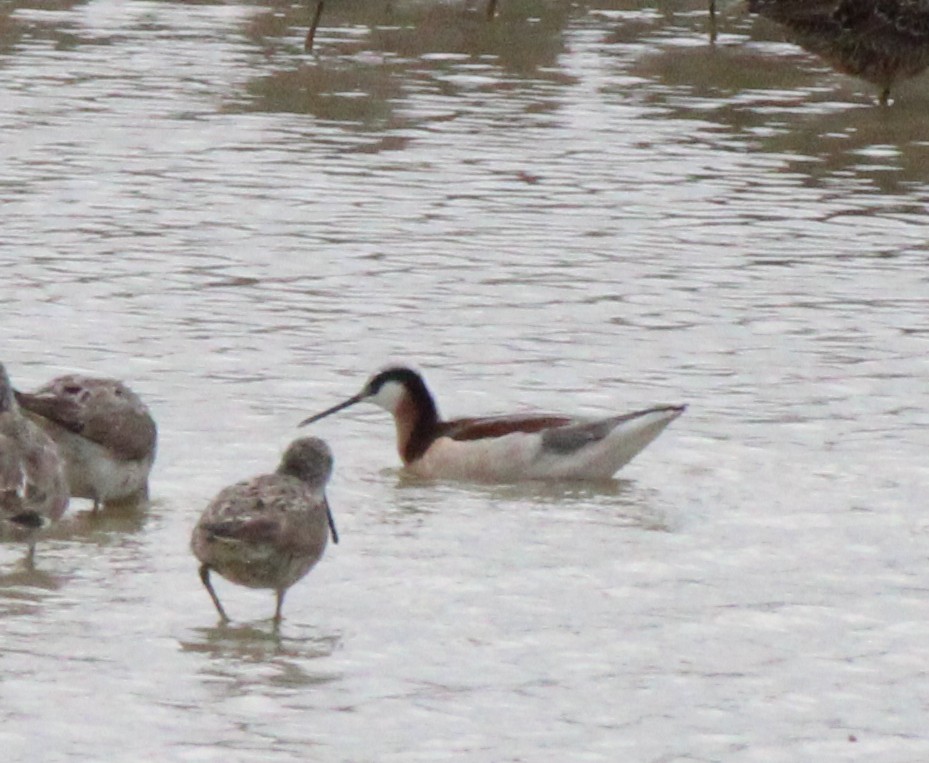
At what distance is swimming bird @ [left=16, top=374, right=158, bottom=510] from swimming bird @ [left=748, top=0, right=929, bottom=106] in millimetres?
13892

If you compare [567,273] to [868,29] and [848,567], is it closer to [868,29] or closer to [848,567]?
[848,567]

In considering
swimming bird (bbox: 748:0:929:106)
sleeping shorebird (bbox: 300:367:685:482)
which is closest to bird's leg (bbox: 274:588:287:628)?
sleeping shorebird (bbox: 300:367:685:482)

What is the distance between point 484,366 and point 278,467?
12.9ft

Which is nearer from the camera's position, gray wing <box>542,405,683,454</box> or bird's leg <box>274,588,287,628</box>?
bird's leg <box>274,588,287,628</box>

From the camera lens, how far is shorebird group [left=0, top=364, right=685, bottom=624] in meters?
9.23

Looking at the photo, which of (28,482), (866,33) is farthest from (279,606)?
(866,33)

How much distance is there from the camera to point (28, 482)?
9.91m

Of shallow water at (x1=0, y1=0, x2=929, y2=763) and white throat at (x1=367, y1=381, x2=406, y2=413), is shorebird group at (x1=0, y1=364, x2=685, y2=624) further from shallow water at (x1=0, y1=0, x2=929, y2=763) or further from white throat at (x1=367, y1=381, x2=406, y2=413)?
shallow water at (x1=0, y1=0, x2=929, y2=763)

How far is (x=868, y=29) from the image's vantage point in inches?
932

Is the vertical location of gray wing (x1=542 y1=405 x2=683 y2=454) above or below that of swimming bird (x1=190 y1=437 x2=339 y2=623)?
below

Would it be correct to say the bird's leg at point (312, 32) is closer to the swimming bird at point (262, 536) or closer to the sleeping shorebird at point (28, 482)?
the sleeping shorebird at point (28, 482)

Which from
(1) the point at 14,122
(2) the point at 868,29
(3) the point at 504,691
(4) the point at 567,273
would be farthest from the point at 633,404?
(2) the point at 868,29

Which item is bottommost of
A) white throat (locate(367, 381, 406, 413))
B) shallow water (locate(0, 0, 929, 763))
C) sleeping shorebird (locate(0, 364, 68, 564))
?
shallow water (locate(0, 0, 929, 763))

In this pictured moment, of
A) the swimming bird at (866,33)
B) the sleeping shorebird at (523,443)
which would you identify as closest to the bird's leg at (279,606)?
the sleeping shorebird at (523,443)
